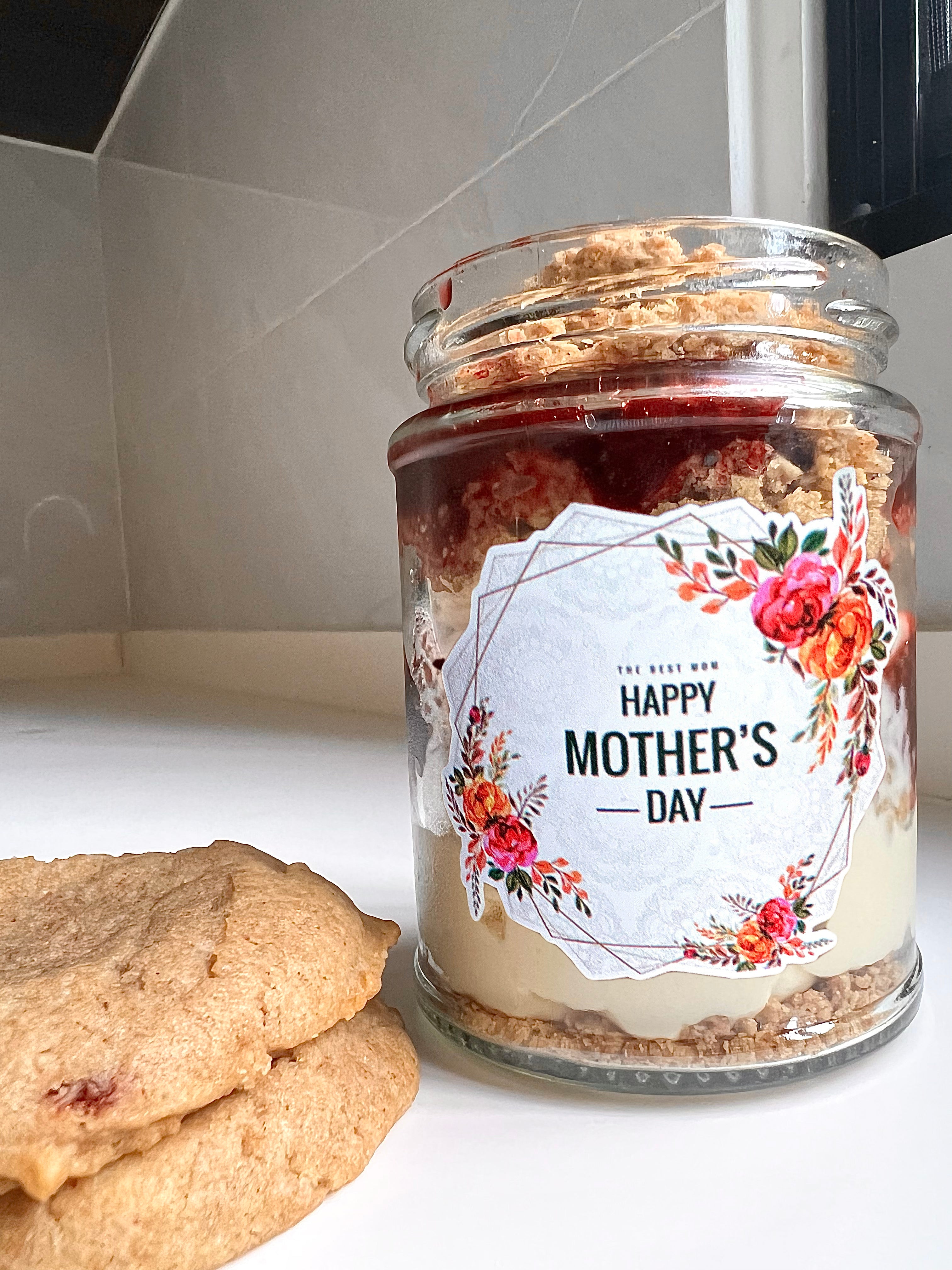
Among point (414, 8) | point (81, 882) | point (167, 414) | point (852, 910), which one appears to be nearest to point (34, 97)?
point (167, 414)

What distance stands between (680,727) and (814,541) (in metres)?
0.08

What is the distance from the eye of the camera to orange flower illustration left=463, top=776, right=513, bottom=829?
0.36 meters

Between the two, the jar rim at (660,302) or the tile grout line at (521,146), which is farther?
the tile grout line at (521,146)

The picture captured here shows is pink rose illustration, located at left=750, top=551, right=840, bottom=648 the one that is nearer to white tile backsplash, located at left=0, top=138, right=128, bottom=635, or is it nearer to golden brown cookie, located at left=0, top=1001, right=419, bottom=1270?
golden brown cookie, located at left=0, top=1001, right=419, bottom=1270

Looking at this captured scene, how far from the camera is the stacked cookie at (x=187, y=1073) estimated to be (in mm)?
267

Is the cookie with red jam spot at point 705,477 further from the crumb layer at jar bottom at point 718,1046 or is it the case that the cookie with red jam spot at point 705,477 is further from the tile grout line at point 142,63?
the tile grout line at point 142,63

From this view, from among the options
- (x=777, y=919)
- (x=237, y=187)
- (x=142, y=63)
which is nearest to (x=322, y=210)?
(x=237, y=187)

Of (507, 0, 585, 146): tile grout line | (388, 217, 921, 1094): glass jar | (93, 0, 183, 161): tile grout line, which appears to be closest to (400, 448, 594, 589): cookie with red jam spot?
(388, 217, 921, 1094): glass jar

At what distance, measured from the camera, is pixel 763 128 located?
0.79m

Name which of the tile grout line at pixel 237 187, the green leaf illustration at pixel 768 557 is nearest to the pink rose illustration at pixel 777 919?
the green leaf illustration at pixel 768 557

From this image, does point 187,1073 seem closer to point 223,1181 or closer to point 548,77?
point 223,1181

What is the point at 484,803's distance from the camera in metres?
0.36

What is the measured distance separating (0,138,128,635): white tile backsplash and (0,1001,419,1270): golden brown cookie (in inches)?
96.0

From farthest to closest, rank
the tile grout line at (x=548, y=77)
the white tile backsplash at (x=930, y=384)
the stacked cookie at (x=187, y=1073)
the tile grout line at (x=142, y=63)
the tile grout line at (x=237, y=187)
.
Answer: the tile grout line at (x=142, y=63) < the tile grout line at (x=237, y=187) < the tile grout line at (x=548, y=77) < the white tile backsplash at (x=930, y=384) < the stacked cookie at (x=187, y=1073)
